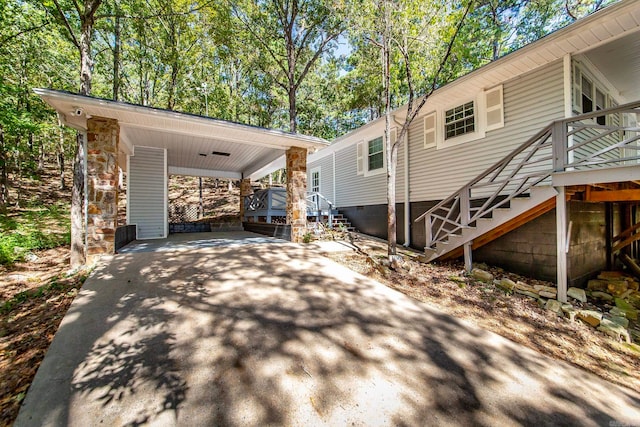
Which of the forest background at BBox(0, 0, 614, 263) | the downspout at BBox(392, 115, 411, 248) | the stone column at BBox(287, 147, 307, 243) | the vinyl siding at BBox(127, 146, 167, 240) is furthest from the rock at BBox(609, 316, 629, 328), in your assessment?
the vinyl siding at BBox(127, 146, 167, 240)

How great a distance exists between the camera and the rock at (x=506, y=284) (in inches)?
173

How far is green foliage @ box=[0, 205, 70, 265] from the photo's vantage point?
6.17 metres

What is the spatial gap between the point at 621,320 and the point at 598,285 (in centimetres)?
149

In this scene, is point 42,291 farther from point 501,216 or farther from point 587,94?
point 587,94

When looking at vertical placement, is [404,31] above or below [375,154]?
above

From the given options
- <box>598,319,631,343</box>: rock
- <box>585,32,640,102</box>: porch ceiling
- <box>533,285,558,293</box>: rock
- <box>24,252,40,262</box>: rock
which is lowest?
<box>598,319,631,343</box>: rock

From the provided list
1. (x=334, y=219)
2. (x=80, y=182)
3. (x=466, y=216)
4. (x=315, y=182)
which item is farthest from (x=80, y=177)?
(x=315, y=182)

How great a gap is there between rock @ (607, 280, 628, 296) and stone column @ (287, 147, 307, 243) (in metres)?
6.31

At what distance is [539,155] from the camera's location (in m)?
5.09

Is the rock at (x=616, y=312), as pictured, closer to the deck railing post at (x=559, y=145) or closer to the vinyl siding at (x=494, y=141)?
the deck railing post at (x=559, y=145)

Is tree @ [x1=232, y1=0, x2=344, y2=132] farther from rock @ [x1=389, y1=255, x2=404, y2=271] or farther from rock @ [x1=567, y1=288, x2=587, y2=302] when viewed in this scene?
rock @ [x1=567, y1=288, x2=587, y2=302]

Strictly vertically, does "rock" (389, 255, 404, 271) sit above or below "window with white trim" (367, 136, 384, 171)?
below

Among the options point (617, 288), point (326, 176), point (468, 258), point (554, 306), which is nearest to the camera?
point (554, 306)

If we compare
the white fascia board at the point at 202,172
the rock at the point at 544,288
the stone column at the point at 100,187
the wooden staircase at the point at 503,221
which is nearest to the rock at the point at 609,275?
the rock at the point at 544,288
